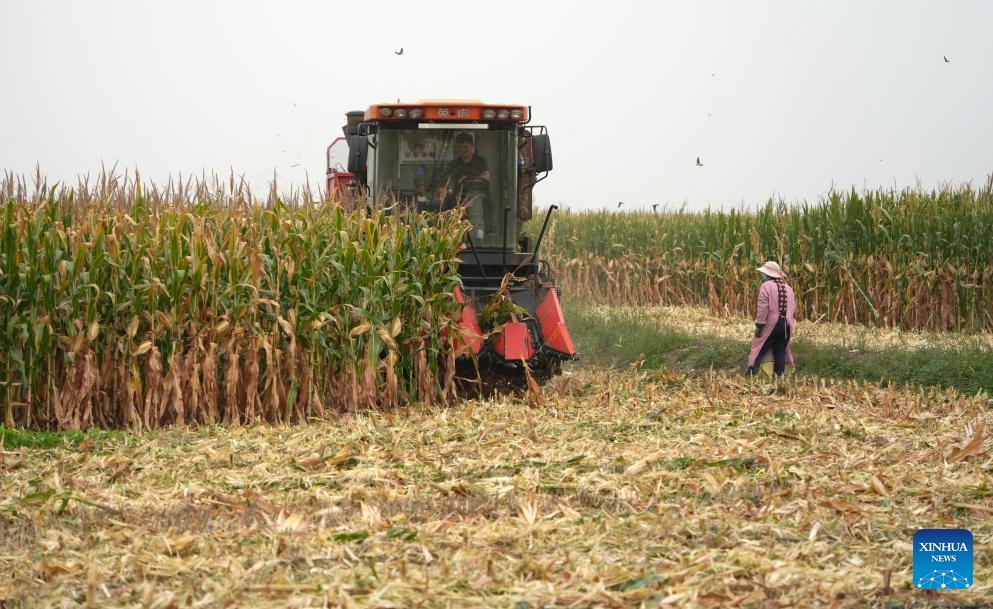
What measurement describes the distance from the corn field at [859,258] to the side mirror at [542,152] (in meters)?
7.99

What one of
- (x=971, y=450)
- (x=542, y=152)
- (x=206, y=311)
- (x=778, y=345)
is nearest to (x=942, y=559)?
(x=971, y=450)

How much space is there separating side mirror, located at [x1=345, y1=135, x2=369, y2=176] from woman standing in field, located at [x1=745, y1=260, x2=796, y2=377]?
4.25 m

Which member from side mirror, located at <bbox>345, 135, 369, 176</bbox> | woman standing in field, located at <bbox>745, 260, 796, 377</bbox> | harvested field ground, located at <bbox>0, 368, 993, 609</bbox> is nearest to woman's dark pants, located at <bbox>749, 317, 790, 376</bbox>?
woman standing in field, located at <bbox>745, 260, 796, 377</bbox>

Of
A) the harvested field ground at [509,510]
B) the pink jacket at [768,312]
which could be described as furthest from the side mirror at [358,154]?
the pink jacket at [768,312]

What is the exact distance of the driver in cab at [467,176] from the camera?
10.7 metres

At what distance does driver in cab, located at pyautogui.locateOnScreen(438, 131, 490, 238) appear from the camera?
10.7m

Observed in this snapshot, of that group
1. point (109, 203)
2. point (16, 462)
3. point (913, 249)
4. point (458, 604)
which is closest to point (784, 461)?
point (458, 604)

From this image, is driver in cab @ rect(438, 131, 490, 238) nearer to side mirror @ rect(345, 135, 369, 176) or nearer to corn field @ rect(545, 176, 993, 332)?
side mirror @ rect(345, 135, 369, 176)

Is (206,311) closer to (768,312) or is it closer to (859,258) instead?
(768,312)

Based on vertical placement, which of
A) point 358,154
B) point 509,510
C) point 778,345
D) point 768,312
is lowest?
point 509,510

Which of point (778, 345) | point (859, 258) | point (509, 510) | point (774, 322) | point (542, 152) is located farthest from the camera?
point (859, 258)

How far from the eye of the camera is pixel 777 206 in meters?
19.0

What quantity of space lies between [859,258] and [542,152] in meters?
8.32

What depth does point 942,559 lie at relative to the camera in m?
4.94
